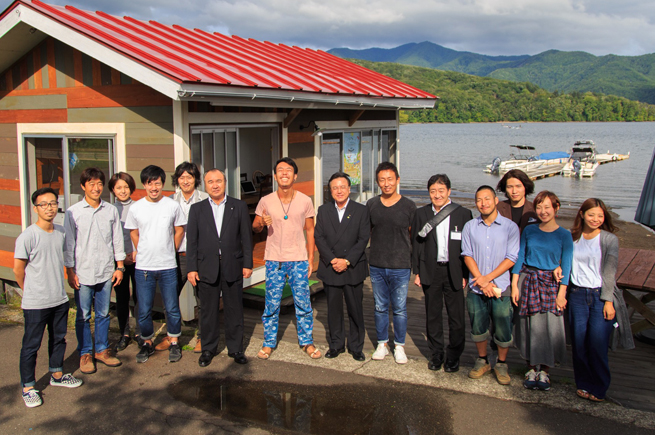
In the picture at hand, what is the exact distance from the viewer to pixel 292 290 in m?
5.34

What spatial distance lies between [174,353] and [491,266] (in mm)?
3114

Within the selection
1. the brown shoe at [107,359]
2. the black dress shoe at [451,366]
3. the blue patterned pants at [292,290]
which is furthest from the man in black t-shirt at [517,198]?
the brown shoe at [107,359]

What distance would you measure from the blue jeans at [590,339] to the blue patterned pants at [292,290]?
2384mm

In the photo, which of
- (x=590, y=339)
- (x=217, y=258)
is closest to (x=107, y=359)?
(x=217, y=258)

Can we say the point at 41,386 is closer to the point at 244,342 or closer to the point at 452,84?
the point at 244,342

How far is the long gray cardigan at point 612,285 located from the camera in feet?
14.3

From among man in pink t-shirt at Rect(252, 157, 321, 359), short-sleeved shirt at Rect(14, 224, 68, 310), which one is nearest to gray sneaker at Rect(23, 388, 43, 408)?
short-sleeved shirt at Rect(14, 224, 68, 310)

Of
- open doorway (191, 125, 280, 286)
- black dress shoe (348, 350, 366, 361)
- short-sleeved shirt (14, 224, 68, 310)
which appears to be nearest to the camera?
short-sleeved shirt (14, 224, 68, 310)

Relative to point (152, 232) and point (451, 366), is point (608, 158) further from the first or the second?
point (152, 232)

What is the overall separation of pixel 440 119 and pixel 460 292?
457ft

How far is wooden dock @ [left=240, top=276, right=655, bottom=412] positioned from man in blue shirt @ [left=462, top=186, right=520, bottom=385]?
21.9 inches

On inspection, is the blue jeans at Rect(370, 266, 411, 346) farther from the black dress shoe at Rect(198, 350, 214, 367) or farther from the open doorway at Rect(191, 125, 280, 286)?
the open doorway at Rect(191, 125, 280, 286)

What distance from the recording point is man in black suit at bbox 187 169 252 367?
509 centimetres

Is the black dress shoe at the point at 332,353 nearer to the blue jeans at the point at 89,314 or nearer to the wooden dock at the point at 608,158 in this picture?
the blue jeans at the point at 89,314
